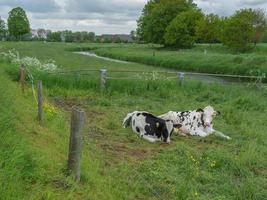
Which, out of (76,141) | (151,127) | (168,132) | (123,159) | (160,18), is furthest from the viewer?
(160,18)

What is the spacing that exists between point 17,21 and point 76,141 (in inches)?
3286

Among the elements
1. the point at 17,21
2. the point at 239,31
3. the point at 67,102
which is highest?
the point at 239,31

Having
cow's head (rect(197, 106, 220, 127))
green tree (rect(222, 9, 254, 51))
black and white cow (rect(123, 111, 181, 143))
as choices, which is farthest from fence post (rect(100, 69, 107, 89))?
green tree (rect(222, 9, 254, 51))

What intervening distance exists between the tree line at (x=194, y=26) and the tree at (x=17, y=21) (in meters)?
25.1

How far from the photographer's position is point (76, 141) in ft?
16.7

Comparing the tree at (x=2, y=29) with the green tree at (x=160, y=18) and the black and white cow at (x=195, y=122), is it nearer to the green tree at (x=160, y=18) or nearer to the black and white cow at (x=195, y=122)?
the green tree at (x=160, y=18)

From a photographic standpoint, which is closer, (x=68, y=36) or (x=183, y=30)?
(x=183, y=30)

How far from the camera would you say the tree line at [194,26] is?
44500mm

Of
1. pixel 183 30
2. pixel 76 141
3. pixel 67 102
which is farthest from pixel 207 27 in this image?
pixel 76 141

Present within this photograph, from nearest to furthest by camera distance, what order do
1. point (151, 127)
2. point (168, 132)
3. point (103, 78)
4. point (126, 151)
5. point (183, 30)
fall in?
1. point (126, 151)
2. point (168, 132)
3. point (151, 127)
4. point (103, 78)
5. point (183, 30)

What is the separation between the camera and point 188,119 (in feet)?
32.6

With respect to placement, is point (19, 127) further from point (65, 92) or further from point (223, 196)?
point (65, 92)

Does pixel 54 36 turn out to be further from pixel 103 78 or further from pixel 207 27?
pixel 103 78

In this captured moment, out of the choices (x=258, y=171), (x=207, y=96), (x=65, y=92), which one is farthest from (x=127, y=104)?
(x=258, y=171)
